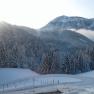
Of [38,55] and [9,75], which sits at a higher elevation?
[38,55]

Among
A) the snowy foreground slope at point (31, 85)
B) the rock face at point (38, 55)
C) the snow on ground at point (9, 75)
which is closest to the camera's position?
the snowy foreground slope at point (31, 85)

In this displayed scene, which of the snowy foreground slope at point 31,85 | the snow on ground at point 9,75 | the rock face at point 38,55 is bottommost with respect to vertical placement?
the snowy foreground slope at point 31,85

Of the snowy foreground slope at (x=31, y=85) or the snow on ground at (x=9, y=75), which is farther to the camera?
the snow on ground at (x=9, y=75)

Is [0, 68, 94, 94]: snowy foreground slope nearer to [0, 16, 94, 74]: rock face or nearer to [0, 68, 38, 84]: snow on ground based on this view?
[0, 68, 38, 84]: snow on ground

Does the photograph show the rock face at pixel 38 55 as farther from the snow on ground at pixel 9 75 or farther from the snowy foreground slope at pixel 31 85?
the snowy foreground slope at pixel 31 85

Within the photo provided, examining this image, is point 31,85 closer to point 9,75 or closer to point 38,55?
point 9,75

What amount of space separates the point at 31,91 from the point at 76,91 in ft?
24.3

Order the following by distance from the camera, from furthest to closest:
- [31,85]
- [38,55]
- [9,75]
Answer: [38,55] < [9,75] < [31,85]

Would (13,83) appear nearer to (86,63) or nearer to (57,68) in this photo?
(57,68)

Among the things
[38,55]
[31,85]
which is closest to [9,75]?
[31,85]

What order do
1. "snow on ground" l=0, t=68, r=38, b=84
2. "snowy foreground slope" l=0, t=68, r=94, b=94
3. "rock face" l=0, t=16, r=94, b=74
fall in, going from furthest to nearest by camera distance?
"rock face" l=0, t=16, r=94, b=74 < "snow on ground" l=0, t=68, r=38, b=84 < "snowy foreground slope" l=0, t=68, r=94, b=94

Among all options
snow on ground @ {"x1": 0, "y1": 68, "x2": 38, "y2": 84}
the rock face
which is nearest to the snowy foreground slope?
snow on ground @ {"x1": 0, "y1": 68, "x2": 38, "y2": 84}

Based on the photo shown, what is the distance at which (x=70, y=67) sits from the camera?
274 ft

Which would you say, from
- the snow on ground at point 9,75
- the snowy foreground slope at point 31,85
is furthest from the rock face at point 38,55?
the snowy foreground slope at point 31,85
